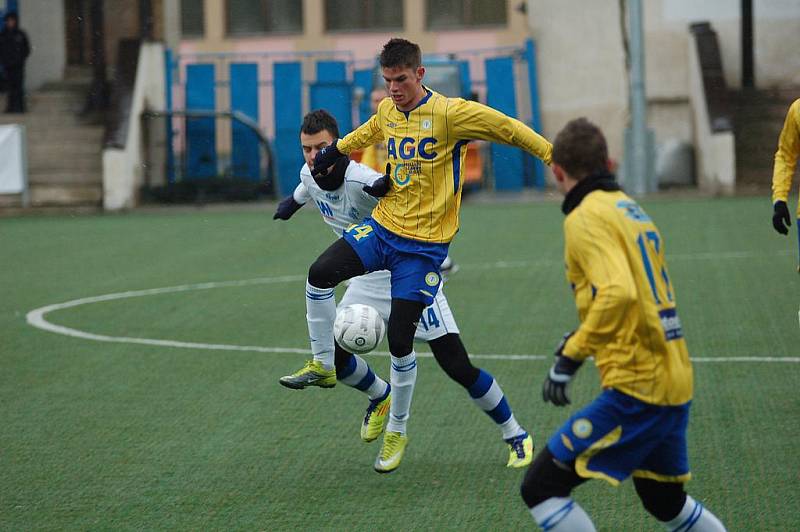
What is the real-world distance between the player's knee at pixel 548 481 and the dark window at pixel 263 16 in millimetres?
33616

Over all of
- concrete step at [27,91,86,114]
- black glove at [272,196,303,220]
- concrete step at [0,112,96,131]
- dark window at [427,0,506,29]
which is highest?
dark window at [427,0,506,29]

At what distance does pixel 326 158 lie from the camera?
24.0 ft

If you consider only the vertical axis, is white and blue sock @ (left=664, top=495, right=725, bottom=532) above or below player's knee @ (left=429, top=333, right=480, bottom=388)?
below

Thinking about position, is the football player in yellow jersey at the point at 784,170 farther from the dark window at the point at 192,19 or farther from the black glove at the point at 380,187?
the dark window at the point at 192,19

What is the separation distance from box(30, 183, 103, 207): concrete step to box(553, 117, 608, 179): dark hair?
81.3 feet

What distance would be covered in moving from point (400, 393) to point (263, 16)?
3159 centimetres

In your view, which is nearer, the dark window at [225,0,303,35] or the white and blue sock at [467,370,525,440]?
the white and blue sock at [467,370,525,440]

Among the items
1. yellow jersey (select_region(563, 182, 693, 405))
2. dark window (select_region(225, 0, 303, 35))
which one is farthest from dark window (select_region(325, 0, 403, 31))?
yellow jersey (select_region(563, 182, 693, 405))

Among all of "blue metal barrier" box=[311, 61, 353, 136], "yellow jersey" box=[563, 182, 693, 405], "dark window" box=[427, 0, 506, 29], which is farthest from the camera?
"dark window" box=[427, 0, 506, 29]

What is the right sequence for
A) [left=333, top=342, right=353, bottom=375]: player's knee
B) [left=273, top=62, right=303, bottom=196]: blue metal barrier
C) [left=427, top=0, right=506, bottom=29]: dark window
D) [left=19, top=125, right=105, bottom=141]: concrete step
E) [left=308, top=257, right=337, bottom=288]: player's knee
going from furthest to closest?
1. [left=427, top=0, right=506, bottom=29]: dark window
2. [left=273, top=62, right=303, bottom=196]: blue metal barrier
3. [left=19, top=125, right=105, bottom=141]: concrete step
4. [left=333, top=342, right=353, bottom=375]: player's knee
5. [left=308, top=257, right=337, bottom=288]: player's knee

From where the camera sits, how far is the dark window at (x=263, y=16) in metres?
37.4

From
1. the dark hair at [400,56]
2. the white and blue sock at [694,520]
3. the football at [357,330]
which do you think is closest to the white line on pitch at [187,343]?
the football at [357,330]

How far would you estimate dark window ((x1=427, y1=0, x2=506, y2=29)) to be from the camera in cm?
3631

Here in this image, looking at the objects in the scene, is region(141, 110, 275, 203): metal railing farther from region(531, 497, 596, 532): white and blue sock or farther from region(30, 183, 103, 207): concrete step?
region(531, 497, 596, 532): white and blue sock
